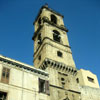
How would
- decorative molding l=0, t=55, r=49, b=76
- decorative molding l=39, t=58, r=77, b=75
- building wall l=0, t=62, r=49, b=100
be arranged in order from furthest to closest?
1. decorative molding l=39, t=58, r=77, b=75
2. decorative molding l=0, t=55, r=49, b=76
3. building wall l=0, t=62, r=49, b=100

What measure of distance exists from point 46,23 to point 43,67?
11.6 metres

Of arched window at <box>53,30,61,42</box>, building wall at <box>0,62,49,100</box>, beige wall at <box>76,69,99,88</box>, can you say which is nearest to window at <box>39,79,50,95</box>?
building wall at <box>0,62,49,100</box>

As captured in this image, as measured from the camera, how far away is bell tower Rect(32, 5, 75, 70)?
30.1 m

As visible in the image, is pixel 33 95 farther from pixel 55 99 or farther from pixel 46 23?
pixel 46 23

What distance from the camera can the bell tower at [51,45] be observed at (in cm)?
3008

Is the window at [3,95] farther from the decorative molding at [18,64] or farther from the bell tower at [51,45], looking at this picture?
the bell tower at [51,45]

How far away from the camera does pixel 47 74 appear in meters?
26.8

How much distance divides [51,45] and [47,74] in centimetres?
728

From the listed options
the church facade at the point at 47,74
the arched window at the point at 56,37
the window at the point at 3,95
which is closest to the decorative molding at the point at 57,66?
the church facade at the point at 47,74

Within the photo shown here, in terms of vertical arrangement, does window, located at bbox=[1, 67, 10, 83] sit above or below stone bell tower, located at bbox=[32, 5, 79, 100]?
below

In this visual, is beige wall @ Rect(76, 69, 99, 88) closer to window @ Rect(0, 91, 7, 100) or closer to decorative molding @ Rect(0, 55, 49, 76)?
decorative molding @ Rect(0, 55, 49, 76)

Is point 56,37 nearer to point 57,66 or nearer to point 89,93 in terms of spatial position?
point 57,66

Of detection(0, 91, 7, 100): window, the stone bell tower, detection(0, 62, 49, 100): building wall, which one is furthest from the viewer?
the stone bell tower

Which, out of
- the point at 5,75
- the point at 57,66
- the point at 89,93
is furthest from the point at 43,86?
the point at 89,93
